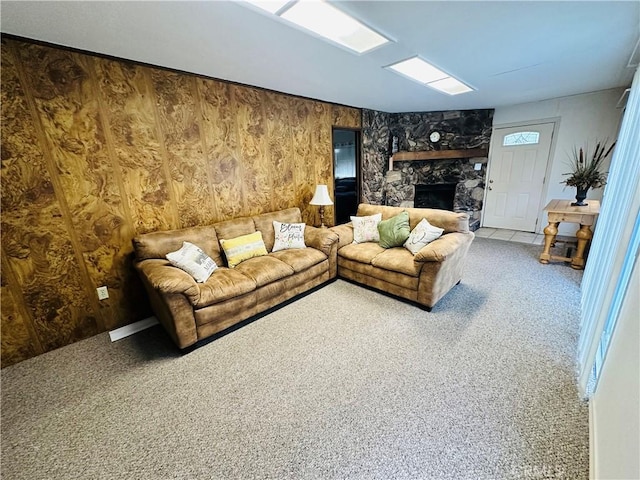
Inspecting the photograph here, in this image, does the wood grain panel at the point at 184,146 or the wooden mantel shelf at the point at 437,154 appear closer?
the wood grain panel at the point at 184,146

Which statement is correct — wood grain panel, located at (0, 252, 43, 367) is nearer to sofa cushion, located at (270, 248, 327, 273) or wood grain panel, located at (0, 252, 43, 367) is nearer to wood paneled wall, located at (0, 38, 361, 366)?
wood paneled wall, located at (0, 38, 361, 366)

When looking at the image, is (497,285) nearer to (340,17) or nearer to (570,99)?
(340,17)

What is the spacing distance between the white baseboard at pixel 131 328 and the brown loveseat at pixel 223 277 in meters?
0.29

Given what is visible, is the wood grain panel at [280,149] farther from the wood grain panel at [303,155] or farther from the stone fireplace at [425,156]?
the stone fireplace at [425,156]

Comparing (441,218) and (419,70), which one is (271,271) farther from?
(419,70)

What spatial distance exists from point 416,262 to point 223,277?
1.86m

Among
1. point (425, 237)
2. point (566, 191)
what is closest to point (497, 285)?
point (425, 237)

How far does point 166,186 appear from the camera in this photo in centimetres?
272

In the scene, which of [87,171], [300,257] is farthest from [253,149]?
[87,171]

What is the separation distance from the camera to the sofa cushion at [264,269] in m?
2.49

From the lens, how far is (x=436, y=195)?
19.0 feet

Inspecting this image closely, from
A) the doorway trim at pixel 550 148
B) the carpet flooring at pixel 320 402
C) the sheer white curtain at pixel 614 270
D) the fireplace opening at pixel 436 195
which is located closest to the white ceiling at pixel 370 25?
the sheer white curtain at pixel 614 270

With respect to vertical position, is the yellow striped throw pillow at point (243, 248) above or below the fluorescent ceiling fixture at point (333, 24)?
below

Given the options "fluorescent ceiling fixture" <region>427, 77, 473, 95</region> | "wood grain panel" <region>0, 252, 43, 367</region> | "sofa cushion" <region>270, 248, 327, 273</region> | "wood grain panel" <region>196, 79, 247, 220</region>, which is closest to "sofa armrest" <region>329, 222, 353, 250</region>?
"sofa cushion" <region>270, 248, 327, 273</region>
